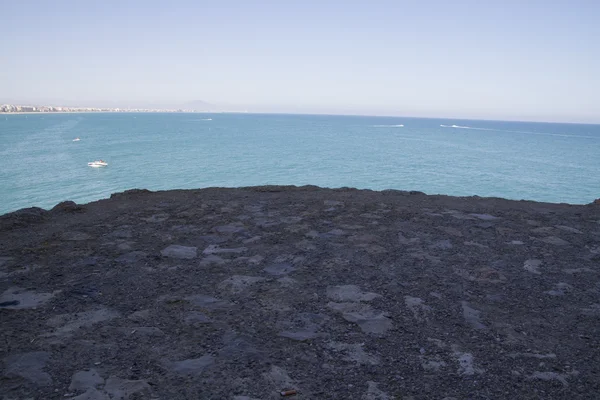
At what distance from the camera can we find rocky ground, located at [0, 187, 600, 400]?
280 cm

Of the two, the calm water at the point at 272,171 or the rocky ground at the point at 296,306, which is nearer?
the rocky ground at the point at 296,306

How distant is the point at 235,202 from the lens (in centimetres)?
765

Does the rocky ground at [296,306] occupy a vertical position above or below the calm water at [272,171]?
above

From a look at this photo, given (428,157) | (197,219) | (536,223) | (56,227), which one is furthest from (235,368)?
(428,157)

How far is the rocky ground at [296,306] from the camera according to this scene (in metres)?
2.80

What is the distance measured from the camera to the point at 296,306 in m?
3.86

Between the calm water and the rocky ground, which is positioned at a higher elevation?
the rocky ground

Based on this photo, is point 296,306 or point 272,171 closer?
point 296,306

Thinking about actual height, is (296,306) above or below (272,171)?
above

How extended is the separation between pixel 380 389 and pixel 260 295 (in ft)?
5.29

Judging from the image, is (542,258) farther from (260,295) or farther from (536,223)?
(260,295)

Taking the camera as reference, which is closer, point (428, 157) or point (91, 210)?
point (91, 210)

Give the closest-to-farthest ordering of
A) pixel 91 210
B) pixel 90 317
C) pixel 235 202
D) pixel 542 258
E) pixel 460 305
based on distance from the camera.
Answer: pixel 90 317 → pixel 460 305 → pixel 542 258 → pixel 91 210 → pixel 235 202

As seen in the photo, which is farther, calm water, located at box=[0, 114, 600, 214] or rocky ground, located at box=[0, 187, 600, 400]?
calm water, located at box=[0, 114, 600, 214]
